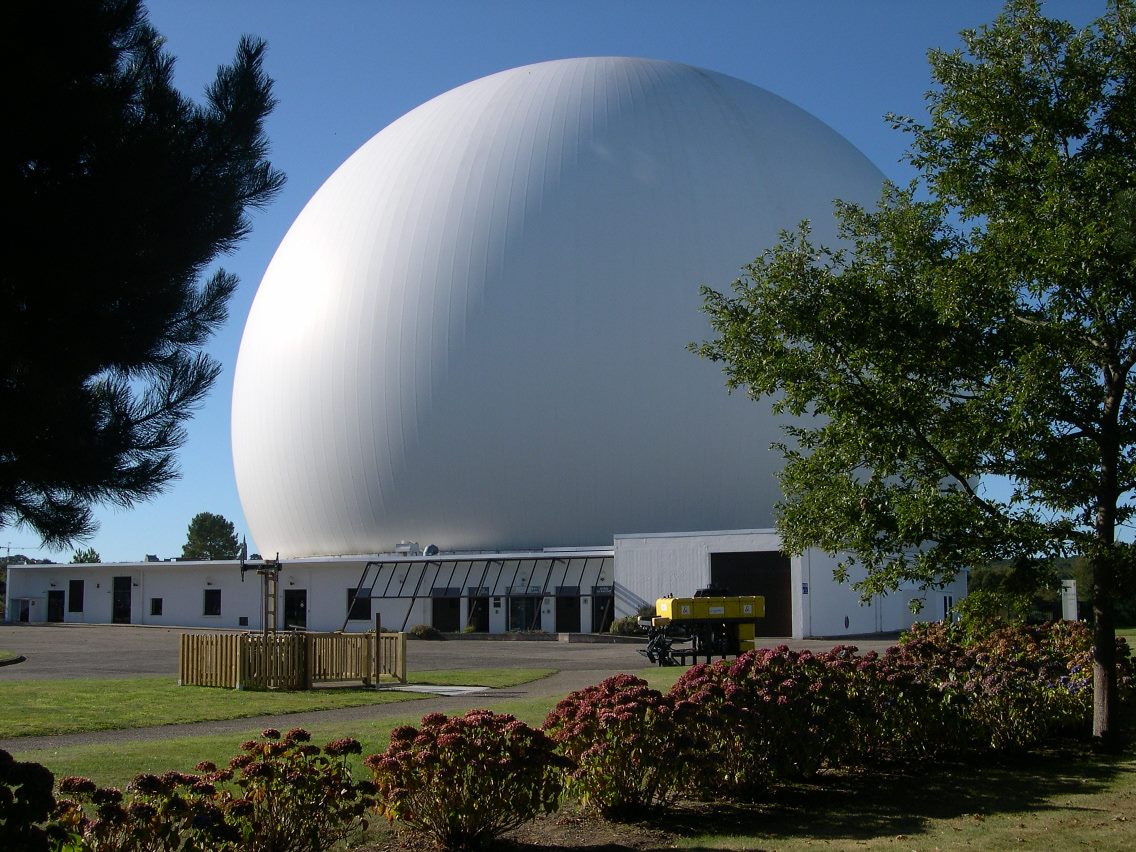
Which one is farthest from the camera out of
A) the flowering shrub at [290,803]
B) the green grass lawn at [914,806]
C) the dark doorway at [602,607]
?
the dark doorway at [602,607]

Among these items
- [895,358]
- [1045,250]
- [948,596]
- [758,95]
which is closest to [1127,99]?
[1045,250]

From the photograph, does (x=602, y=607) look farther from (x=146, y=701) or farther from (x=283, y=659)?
(x=146, y=701)

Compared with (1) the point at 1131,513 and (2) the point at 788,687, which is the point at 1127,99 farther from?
(2) the point at 788,687

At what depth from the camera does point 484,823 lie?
25.2 ft

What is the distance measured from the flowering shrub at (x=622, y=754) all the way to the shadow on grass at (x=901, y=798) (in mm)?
372

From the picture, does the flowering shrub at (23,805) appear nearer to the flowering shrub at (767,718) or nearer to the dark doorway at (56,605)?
the flowering shrub at (767,718)

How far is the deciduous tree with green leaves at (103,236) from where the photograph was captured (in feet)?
20.8

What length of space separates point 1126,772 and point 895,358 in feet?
14.8

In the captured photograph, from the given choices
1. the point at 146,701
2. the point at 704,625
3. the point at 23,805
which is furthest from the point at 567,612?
the point at 23,805

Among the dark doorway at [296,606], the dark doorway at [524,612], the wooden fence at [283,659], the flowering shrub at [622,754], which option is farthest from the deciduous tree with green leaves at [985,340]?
the dark doorway at [296,606]

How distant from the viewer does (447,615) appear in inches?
1791

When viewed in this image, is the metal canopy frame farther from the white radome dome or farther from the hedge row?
the hedge row

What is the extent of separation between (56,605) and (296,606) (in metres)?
19.1

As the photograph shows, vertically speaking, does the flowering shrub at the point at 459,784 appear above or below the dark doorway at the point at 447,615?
above
